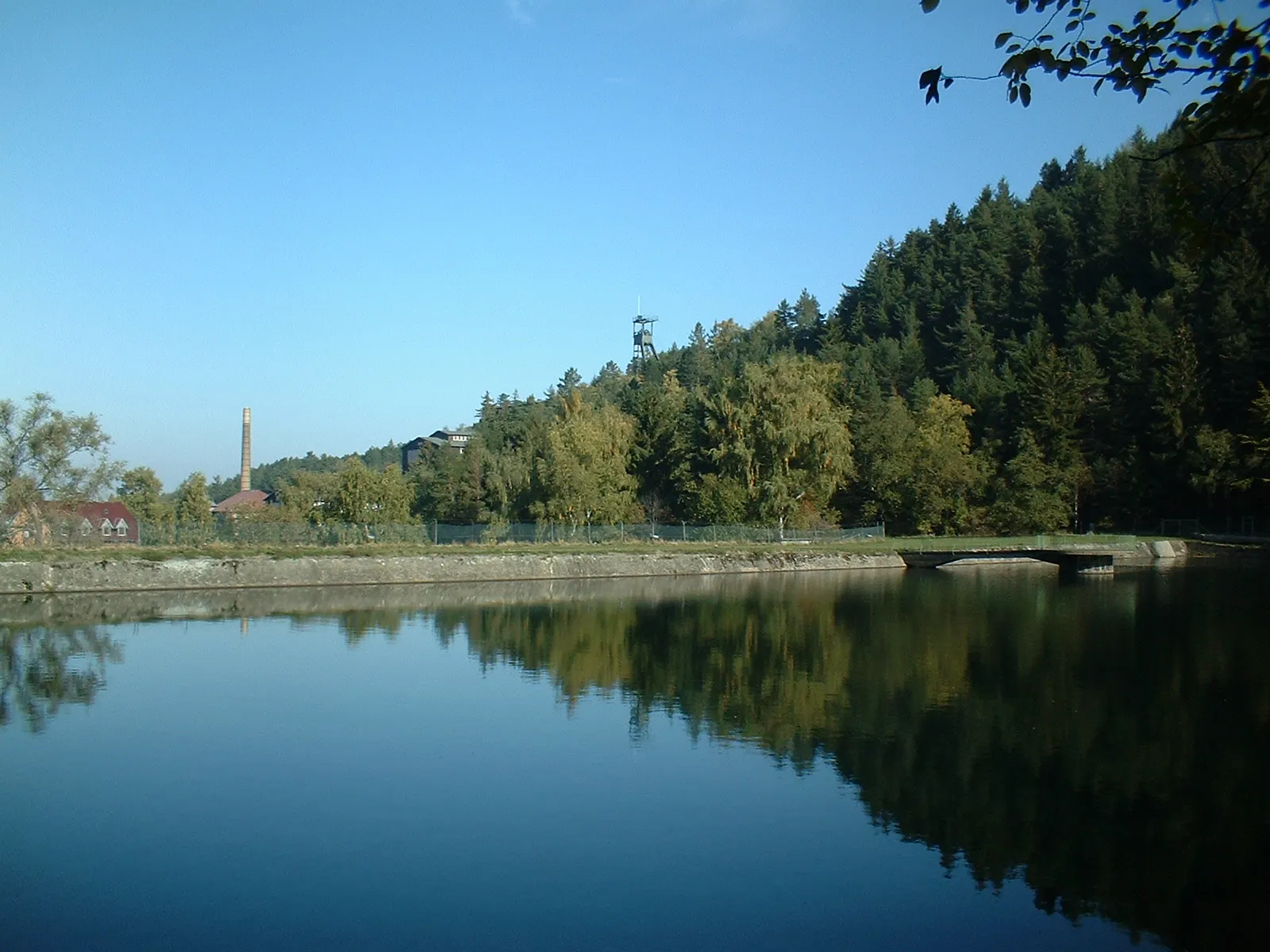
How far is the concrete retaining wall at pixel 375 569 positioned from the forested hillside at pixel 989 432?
804cm

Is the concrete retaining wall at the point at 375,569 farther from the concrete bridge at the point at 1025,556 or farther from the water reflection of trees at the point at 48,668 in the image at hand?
the water reflection of trees at the point at 48,668

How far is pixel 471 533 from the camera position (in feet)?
203

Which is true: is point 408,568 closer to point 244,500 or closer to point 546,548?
point 546,548

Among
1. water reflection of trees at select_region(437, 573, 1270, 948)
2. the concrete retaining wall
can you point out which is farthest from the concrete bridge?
water reflection of trees at select_region(437, 573, 1270, 948)

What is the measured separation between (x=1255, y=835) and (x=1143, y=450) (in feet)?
232

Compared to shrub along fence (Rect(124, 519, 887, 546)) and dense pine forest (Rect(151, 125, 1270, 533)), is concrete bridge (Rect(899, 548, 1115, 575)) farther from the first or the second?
dense pine forest (Rect(151, 125, 1270, 533))

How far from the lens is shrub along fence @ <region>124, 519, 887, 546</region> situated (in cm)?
4988

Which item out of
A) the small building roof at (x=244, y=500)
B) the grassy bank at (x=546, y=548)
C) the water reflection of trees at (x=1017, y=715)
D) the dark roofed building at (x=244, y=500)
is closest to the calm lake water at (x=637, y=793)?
the water reflection of trees at (x=1017, y=715)

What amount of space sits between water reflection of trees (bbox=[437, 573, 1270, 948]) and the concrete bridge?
18.7 m

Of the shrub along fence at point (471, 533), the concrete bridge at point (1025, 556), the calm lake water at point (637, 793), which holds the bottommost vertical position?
the calm lake water at point (637, 793)

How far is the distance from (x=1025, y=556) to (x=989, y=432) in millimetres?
21154

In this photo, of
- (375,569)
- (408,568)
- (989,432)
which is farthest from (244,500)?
(989,432)

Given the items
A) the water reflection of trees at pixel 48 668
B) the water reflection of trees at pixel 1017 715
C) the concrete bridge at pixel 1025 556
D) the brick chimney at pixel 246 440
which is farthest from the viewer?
the brick chimney at pixel 246 440

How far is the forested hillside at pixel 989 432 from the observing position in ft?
223
